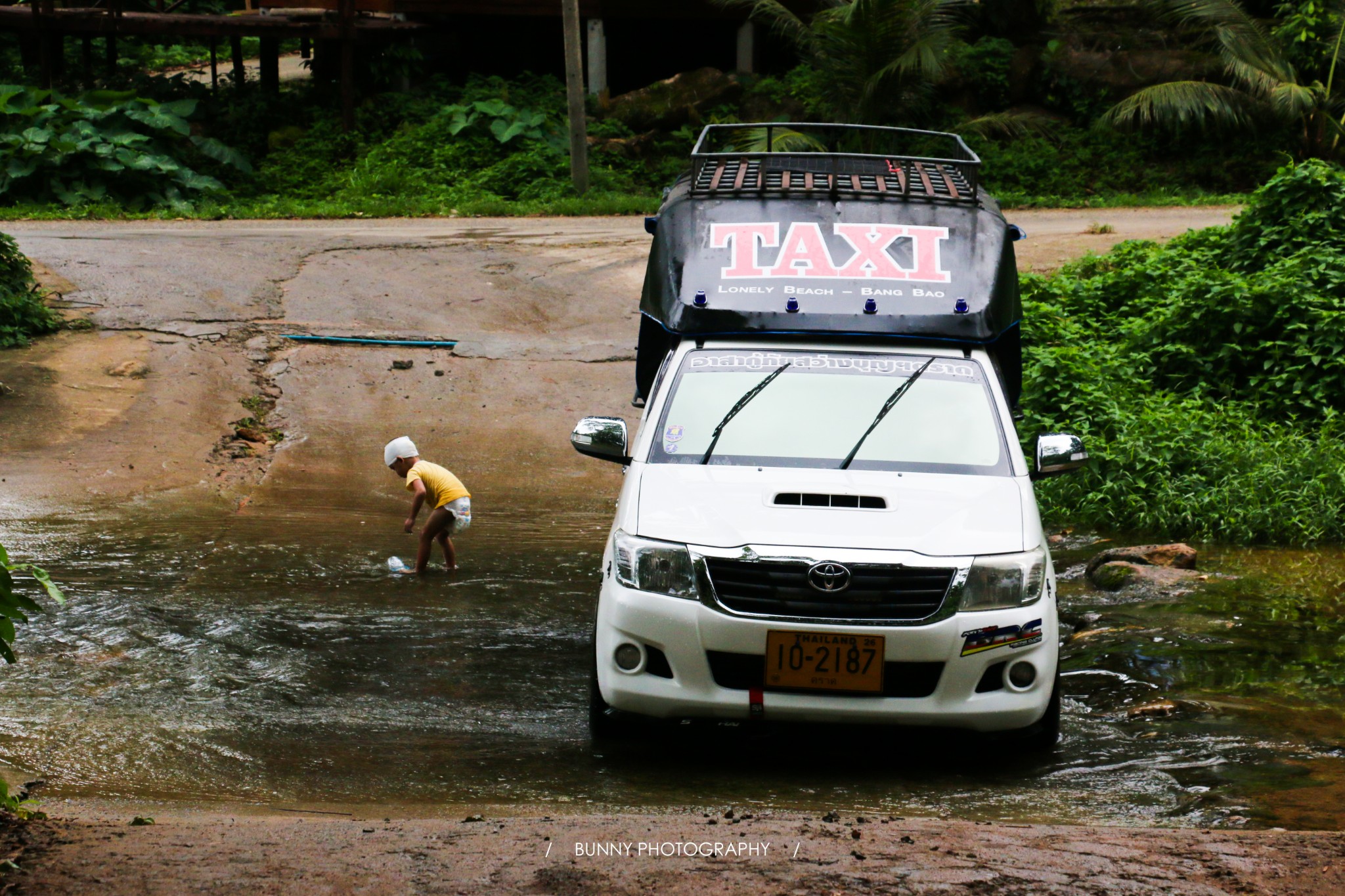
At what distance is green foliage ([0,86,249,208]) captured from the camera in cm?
1955

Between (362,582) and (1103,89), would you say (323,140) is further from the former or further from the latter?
(362,582)

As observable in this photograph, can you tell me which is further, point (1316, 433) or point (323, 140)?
point (323, 140)

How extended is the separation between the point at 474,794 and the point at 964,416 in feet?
8.83

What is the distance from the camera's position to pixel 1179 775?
5051 mm

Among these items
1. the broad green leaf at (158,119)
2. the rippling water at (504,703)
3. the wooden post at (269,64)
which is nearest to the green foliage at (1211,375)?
the rippling water at (504,703)

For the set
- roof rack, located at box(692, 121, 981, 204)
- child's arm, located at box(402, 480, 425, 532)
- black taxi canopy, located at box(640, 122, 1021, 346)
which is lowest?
child's arm, located at box(402, 480, 425, 532)

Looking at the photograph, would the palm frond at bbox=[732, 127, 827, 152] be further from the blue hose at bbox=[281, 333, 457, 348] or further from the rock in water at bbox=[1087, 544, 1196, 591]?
the rock in water at bbox=[1087, 544, 1196, 591]

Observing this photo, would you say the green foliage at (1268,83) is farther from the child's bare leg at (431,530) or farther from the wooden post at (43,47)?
the wooden post at (43,47)

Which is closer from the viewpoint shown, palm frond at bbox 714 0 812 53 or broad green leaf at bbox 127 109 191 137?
palm frond at bbox 714 0 812 53

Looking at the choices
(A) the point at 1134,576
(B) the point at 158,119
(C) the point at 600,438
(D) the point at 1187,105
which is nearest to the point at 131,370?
(C) the point at 600,438

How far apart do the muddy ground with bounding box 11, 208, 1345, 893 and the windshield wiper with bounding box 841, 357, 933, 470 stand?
1.71 metres

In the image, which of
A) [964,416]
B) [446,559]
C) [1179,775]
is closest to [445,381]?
[446,559]

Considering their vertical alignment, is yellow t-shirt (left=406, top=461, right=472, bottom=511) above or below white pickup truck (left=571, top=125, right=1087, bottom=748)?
below

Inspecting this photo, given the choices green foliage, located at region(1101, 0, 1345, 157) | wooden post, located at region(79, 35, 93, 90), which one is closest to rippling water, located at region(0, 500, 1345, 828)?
green foliage, located at region(1101, 0, 1345, 157)
